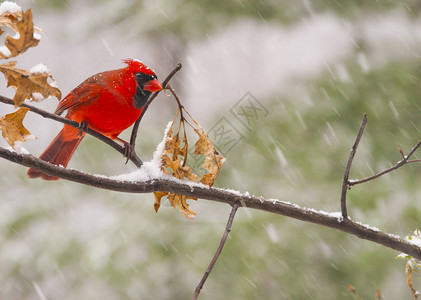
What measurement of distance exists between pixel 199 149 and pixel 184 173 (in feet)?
0.17

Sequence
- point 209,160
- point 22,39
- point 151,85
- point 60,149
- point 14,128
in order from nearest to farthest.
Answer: point 22,39
point 14,128
point 209,160
point 151,85
point 60,149

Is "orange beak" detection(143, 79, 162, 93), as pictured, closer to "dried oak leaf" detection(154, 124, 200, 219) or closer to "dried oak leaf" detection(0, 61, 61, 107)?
"dried oak leaf" detection(154, 124, 200, 219)

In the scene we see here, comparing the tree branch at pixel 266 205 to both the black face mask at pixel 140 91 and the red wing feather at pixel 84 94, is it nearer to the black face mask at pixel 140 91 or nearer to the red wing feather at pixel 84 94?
the black face mask at pixel 140 91

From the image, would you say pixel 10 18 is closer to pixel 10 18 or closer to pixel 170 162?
pixel 10 18

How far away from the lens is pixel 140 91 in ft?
3.71

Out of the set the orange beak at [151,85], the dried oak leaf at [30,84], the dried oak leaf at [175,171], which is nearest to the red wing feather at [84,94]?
the orange beak at [151,85]

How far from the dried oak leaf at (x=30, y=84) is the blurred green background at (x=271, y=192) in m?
2.47

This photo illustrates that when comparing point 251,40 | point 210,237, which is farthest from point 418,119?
point 251,40

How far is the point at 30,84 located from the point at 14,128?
0.40 ft

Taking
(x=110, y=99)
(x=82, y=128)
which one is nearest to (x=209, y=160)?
(x=82, y=128)

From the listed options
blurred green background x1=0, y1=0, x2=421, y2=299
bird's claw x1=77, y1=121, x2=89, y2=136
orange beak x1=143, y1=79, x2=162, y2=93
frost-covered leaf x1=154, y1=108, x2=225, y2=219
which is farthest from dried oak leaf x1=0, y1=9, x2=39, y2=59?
blurred green background x1=0, y1=0, x2=421, y2=299

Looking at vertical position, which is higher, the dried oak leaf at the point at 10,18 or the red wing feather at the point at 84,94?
the red wing feather at the point at 84,94

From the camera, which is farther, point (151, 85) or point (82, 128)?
point (151, 85)

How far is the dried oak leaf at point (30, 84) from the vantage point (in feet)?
1.89
